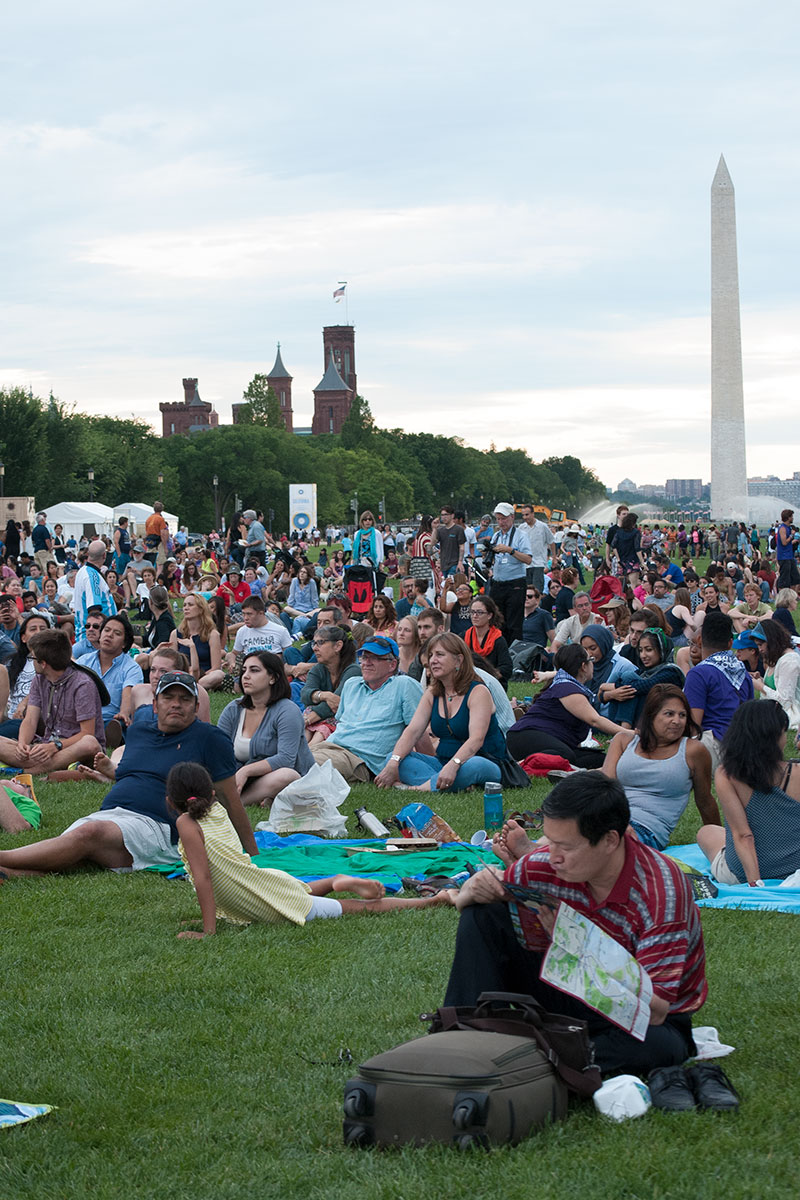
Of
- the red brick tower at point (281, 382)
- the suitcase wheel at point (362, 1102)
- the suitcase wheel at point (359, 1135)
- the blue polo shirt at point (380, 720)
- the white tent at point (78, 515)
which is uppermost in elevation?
the red brick tower at point (281, 382)

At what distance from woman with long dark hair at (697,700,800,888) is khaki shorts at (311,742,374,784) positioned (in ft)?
12.4

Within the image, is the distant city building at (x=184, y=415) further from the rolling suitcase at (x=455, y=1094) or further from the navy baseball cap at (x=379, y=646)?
the rolling suitcase at (x=455, y=1094)

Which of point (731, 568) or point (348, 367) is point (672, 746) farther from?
point (348, 367)

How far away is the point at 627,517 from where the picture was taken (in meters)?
21.8

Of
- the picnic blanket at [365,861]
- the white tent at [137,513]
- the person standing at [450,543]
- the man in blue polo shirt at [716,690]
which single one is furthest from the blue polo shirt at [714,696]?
the white tent at [137,513]

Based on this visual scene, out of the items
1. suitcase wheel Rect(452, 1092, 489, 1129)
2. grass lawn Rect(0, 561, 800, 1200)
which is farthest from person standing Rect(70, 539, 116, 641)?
suitcase wheel Rect(452, 1092, 489, 1129)

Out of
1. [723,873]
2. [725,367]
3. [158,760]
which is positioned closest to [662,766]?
[723,873]

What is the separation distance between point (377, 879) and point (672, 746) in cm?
189

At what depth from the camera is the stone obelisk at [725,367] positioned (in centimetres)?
5438

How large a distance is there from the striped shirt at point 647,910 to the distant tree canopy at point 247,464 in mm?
75350

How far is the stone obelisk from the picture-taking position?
54375mm

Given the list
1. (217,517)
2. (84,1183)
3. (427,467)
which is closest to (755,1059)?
(84,1183)

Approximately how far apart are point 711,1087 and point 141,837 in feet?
14.1

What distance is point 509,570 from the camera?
57.3 feet
